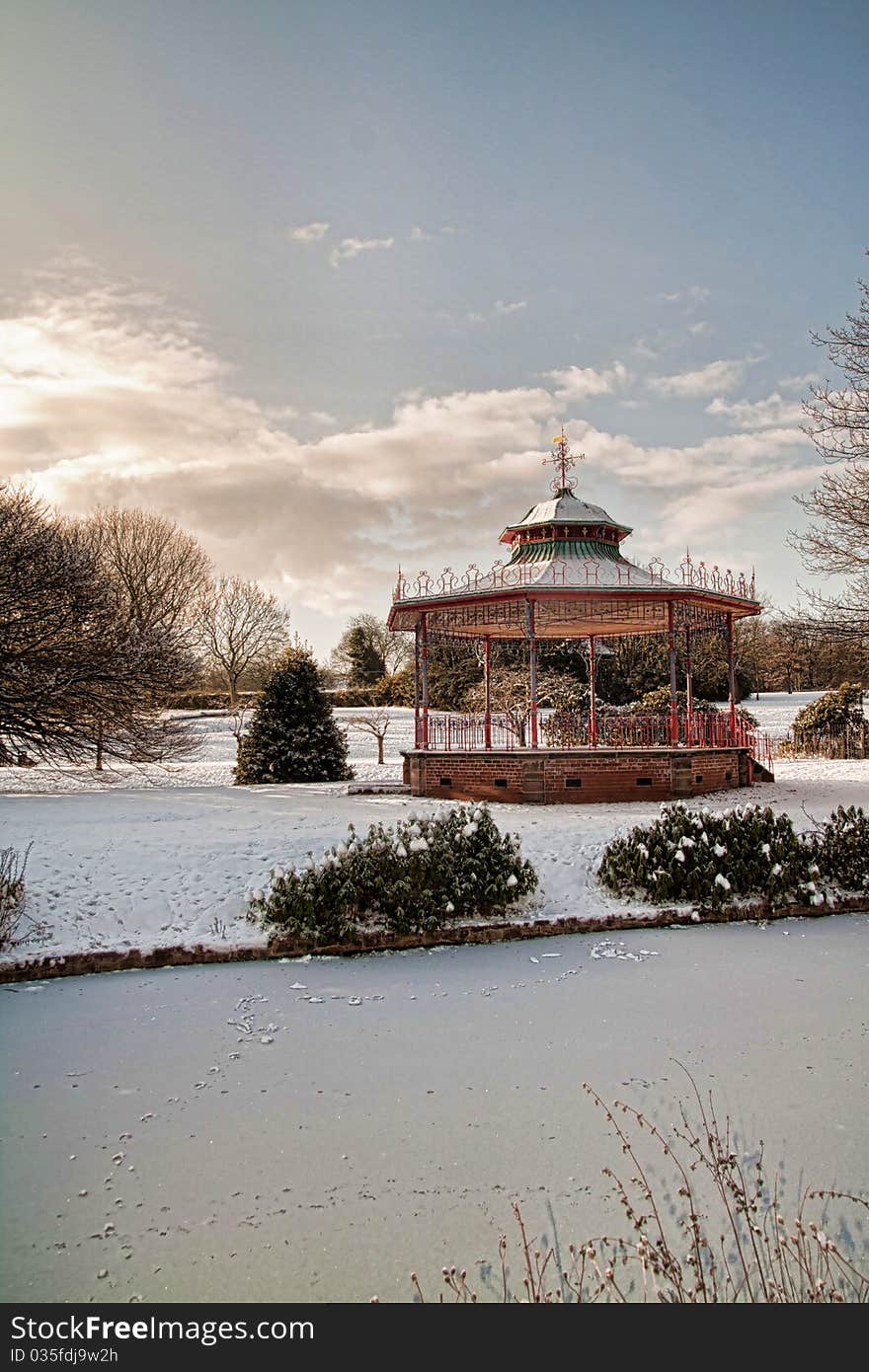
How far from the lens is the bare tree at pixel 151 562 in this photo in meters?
29.4

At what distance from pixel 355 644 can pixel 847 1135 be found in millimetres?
40686

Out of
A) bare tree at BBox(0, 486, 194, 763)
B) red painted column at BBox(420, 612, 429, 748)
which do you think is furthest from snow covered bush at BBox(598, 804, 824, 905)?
bare tree at BBox(0, 486, 194, 763)

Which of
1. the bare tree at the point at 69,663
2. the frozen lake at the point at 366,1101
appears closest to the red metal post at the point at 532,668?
the bare tree at the point at 69,663

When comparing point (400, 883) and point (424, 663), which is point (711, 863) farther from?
point (424, 663)

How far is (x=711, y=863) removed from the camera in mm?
9141

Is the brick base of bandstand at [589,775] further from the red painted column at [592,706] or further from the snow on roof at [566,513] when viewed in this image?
the snow on roof at [566,513]

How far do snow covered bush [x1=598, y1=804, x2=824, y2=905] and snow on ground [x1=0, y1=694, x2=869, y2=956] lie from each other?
367 mm

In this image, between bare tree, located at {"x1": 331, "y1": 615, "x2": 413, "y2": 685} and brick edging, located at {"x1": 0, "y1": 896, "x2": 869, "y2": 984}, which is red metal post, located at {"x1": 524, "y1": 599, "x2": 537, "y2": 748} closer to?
brick edging, located at {"x1": 0, "y1": 896, "x2": 869, "y2": 984}

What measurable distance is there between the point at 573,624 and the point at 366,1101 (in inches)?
562

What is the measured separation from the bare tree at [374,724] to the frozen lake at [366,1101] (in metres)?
17.2

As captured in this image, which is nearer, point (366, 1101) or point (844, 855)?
point (366, 1101)

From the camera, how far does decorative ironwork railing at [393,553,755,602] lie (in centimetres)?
1495

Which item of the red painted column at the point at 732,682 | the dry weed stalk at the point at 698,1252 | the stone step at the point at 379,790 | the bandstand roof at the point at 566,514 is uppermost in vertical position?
the bandstand roof at the point at 566,514

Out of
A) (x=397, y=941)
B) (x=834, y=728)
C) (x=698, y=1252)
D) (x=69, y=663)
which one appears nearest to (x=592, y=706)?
(x=834, y=728)
